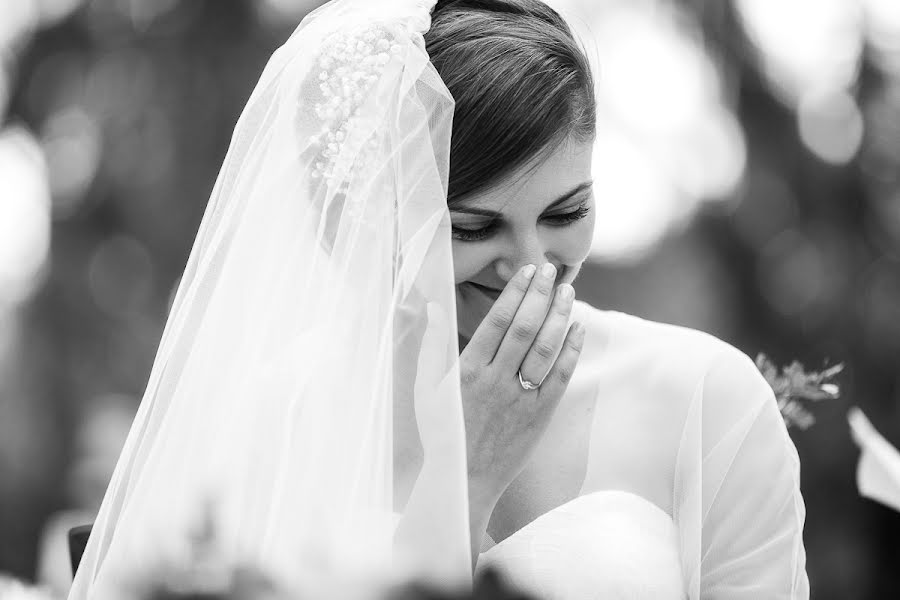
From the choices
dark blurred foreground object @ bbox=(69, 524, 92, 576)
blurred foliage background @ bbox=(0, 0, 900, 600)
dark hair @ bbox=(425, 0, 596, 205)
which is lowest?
blurred foliage background @ bbox=(0, 0, 900, 600)

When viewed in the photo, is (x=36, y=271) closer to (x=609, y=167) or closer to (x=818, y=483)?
(x=609, y=167)

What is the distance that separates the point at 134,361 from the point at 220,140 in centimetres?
218

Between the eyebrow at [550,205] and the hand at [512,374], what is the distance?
0.17 meters

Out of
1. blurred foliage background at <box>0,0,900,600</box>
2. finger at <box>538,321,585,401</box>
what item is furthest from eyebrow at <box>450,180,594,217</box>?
blurred foliage background at <box>0,0,900,600</box>

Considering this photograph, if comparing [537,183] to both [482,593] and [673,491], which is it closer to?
[673,491]

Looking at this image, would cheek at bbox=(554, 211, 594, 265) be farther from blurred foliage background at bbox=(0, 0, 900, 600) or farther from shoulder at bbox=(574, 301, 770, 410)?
blurred foliage background at bbox=(0, 0, 900, 600)

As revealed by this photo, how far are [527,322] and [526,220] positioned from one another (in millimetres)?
259

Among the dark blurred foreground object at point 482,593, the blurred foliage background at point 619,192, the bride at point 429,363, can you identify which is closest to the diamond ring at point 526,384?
the bride at point 429,363

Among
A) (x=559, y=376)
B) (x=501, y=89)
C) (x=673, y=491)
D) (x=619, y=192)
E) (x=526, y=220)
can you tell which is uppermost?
(x=501, y=89)

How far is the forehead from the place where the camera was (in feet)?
7.60

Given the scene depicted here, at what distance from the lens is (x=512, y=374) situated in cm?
225

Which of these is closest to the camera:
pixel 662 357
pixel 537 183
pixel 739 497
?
pixel 537 183

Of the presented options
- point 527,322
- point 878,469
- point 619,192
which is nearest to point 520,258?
point 527,322

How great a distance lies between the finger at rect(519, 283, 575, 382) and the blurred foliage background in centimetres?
613
